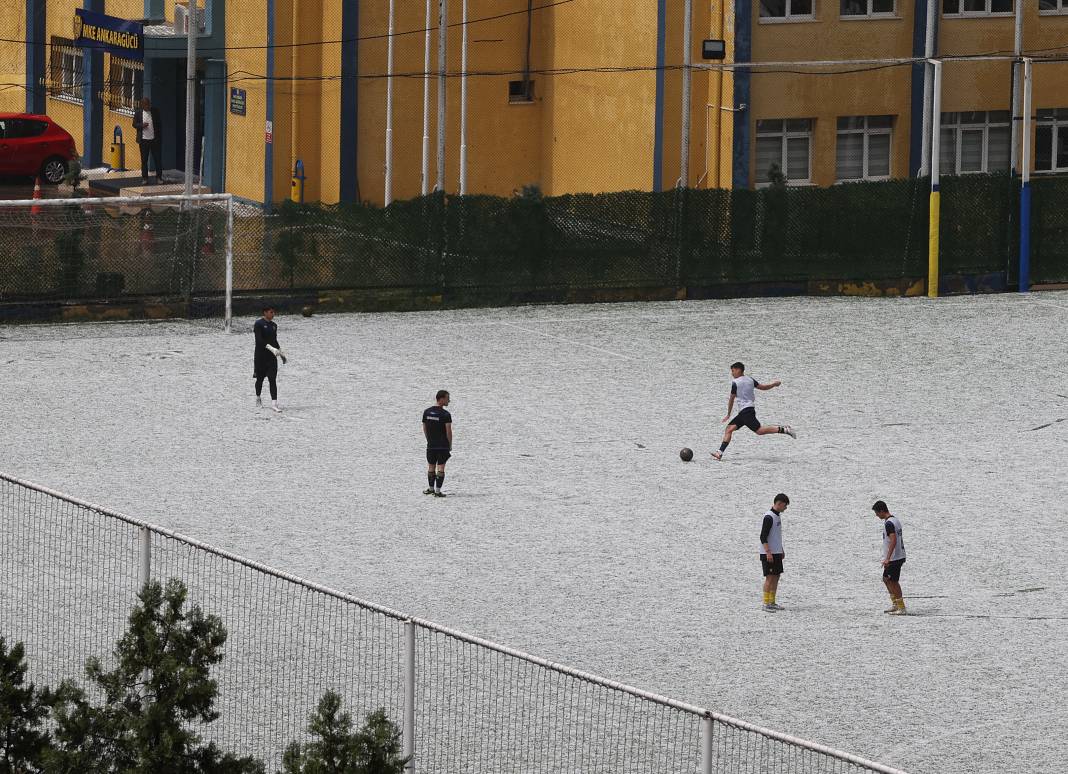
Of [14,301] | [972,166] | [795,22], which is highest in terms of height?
[795,22]

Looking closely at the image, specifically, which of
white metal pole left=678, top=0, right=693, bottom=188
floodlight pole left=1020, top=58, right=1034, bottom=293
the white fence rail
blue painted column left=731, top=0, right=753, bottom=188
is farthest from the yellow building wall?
the white fence rail

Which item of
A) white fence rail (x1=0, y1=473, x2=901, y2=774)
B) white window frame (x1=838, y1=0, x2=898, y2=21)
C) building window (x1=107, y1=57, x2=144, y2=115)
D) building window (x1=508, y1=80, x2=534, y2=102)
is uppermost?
white window frame (x1=838, y1=0, x2=898, y2=21)

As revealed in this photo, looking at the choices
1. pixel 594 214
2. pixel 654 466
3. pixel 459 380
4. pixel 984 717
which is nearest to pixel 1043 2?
pixel 594 214

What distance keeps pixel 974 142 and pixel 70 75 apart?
28190 mm

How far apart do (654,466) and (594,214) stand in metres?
14.0

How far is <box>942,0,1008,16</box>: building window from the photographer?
4400cm

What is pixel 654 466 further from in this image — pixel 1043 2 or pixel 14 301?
pixel 1043 2

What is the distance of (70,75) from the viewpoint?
6053cm

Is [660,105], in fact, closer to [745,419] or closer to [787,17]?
[787,17]

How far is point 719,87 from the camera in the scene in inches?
1700

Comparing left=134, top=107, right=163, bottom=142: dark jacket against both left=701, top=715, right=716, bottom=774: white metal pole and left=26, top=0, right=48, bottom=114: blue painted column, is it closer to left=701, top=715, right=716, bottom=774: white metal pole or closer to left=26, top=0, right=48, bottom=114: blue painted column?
left=26, top=0, right=48, bottom=114: blue painted column

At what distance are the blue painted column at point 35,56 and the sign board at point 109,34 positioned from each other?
8104 millimetres

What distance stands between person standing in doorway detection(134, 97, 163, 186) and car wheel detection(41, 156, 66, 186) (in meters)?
3.73

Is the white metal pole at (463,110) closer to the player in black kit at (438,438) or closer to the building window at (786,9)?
the building window at (786,9)
